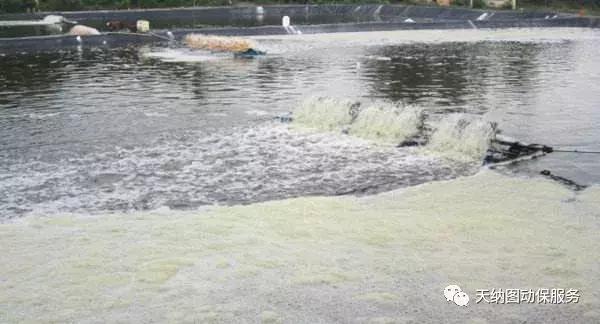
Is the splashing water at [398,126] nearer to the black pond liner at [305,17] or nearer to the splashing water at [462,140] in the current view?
the splashing water at [462,140]

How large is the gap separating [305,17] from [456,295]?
4896 centimetres

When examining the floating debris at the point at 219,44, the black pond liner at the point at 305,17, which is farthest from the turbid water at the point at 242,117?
the black pond liner at the point at 305,17

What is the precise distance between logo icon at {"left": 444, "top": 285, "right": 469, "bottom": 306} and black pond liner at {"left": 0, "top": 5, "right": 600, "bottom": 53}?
29.2 m

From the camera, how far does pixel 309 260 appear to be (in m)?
6.53

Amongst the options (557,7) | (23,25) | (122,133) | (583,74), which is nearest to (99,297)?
(122,133)

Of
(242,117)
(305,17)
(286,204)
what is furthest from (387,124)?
(305,17)

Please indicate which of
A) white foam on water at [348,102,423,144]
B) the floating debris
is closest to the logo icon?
white foam on water at [348,102,423,144]

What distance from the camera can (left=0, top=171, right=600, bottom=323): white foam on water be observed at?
5.52m

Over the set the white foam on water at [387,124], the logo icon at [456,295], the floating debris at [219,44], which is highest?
the floating debris at [219,44]

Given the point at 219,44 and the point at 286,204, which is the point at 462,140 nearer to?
the point at 286,204

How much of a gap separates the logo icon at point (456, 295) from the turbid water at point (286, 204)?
0.29 ft

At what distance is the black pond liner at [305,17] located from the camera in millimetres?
32656

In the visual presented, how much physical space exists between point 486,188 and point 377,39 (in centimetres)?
2549

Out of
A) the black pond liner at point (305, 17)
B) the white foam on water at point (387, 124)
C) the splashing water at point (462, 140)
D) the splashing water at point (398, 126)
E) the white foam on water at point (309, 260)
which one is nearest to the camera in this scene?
the white foam on water at point (309, 260)
